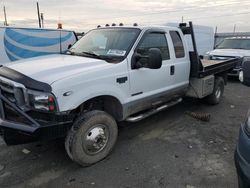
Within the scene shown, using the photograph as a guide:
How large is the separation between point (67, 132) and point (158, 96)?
6.70 ft

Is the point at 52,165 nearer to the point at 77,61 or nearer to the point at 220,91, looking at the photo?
the point at 77,61

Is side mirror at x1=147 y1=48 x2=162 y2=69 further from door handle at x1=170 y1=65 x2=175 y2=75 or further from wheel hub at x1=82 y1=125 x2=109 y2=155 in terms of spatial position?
wheel hub at x1=82 y1=125 x2=109 y2=155

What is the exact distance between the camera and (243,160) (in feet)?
7.27

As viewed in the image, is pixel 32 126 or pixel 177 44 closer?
pixel 32 126

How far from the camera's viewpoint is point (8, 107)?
330 centimetres

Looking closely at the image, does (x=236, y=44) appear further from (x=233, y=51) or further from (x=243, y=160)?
(x=243, y=160)

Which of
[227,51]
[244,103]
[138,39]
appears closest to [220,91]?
[244,103]

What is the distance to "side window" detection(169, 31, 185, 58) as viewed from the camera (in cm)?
506

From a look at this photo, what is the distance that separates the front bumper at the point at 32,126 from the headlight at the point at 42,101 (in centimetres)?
9

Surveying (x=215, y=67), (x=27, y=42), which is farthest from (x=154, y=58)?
(x=27, y=42)

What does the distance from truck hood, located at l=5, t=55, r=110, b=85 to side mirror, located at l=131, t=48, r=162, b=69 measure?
55cm

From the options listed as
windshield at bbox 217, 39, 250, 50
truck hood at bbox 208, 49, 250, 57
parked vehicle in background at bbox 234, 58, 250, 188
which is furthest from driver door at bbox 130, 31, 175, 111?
windshield at bbox 217, 39, 250, 50

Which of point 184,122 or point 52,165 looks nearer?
point 52,165

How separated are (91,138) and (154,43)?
7.11 feet
